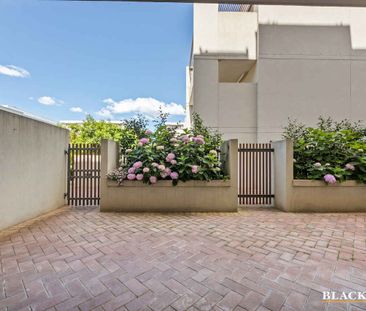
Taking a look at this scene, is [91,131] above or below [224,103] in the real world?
below

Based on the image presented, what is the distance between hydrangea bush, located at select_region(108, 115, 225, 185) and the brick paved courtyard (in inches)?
40.5

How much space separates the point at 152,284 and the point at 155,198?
2.56m

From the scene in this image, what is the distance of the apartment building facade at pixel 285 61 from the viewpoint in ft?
25.5

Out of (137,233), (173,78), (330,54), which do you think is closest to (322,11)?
(330,54)

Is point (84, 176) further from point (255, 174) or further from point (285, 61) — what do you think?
point (285, 61)

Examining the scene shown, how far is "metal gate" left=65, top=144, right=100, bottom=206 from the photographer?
486cm

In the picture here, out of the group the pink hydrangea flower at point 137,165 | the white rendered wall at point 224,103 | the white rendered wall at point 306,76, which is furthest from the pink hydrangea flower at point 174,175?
the white rendered wall at point 306,76

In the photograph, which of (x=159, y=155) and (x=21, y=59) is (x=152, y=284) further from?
(x=21, y=59)

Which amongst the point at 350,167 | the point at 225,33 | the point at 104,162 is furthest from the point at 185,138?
the point at 225,33

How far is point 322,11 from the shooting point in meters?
7.78

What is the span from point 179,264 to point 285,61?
8.53 metres

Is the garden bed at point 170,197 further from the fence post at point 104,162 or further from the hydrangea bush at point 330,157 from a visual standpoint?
the hydrangea bush at point 330,157

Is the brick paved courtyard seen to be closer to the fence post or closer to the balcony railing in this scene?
the fence post

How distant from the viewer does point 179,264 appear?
2.22 metres
